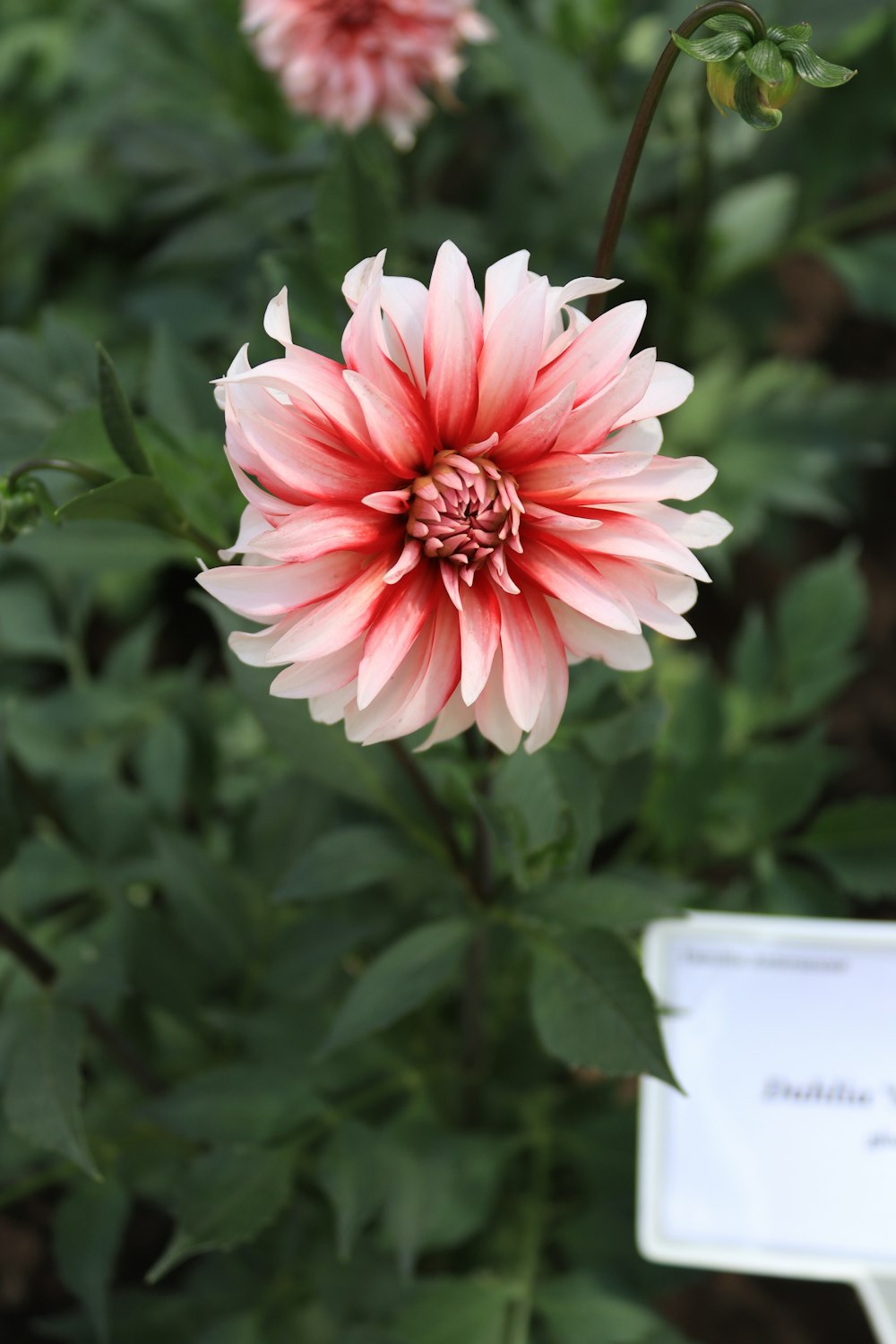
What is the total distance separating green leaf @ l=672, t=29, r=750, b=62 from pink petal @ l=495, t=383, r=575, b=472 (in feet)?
0.48

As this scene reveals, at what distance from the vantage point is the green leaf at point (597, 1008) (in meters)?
0.67

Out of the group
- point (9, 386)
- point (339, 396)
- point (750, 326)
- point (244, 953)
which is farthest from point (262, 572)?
point (750, 326)

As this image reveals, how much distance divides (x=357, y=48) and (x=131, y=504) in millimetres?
752

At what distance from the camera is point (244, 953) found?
1053mm

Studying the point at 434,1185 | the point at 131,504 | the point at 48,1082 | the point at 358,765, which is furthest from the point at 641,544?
the point at 434,1185

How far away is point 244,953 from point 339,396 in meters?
0.66

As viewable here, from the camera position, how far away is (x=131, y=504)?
600 millimetres

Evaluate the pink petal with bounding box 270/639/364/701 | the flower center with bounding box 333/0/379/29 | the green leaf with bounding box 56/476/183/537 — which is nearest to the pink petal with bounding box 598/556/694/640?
the pink petal with bounding box 270/639/364/701

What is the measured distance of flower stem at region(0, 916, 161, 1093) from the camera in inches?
33.3

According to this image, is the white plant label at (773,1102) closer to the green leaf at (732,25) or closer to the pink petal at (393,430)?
the pink petal at (393,430)

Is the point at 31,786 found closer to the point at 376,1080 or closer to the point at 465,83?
the point at 376,1080

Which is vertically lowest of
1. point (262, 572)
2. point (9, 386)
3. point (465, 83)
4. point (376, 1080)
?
point (376, 1080)

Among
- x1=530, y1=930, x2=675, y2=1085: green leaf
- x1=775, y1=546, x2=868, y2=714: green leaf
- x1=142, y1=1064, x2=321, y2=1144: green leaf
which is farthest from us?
x1=775, y1=546, x2=868, y2=714: green leaf

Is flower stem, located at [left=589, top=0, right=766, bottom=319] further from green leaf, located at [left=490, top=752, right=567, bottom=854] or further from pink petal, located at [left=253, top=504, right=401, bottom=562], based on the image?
green leaf, located at [left=490, top=752, right=567, bottom=854]
